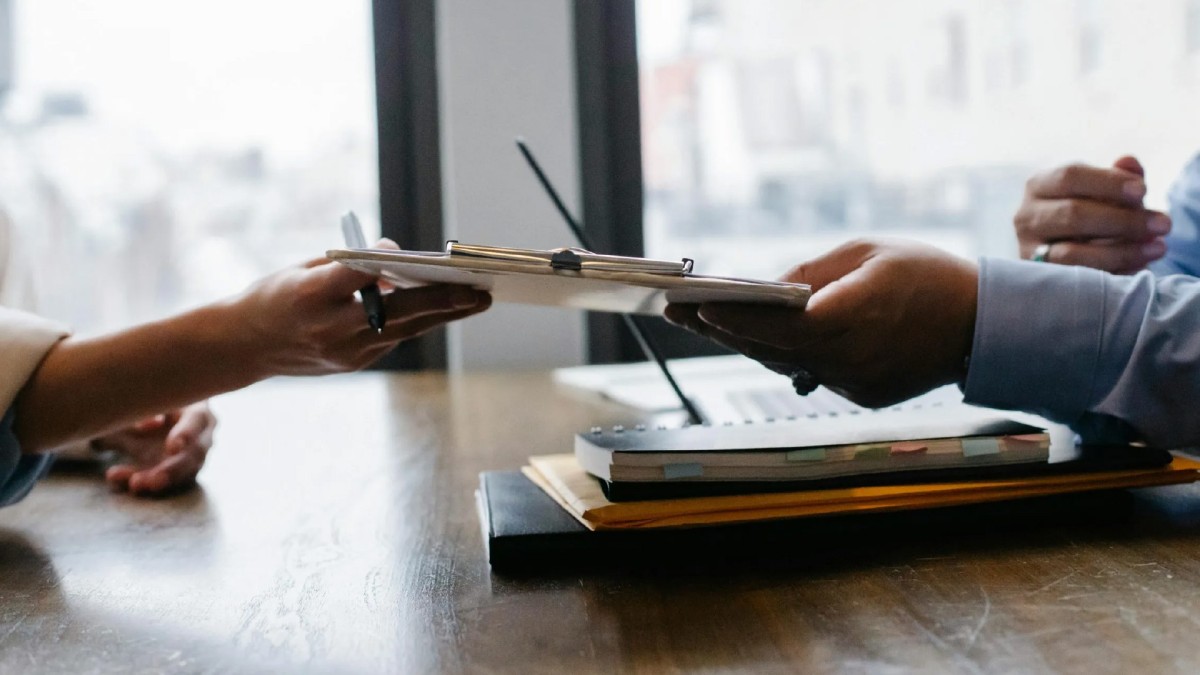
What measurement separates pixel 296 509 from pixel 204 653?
303mm

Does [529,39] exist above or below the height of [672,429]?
above

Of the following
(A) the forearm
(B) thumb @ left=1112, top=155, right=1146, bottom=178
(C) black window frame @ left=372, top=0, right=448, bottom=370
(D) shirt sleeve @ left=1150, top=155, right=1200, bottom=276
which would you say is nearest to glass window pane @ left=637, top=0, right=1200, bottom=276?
(C) black window frame @ left=372, top=0, right=448, bottom=370

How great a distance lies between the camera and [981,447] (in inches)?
22.4

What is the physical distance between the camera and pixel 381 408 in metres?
1.33

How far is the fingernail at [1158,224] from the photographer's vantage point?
87 cm

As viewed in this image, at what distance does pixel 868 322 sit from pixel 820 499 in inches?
4.9

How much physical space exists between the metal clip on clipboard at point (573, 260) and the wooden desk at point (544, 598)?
156 mm

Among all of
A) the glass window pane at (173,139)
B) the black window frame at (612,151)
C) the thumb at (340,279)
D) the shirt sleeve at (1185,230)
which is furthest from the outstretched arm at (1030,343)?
the glass window pane at (173,139)

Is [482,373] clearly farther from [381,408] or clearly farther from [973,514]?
[973,514]

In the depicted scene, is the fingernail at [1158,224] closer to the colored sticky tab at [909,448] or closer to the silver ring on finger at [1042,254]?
the silver ring on finger at [1042,254]

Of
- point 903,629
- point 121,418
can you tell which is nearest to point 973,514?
point 903,629

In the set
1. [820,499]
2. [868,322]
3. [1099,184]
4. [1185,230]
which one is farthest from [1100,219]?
[820,499]

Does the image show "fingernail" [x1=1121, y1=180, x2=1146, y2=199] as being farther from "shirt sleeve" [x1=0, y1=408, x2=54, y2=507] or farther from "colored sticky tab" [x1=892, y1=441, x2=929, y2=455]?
"shirt sleeve" [x1=0, y1=408, x2=54, y2=507]

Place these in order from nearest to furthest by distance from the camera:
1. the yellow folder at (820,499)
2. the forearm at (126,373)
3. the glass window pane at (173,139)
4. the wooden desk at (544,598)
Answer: the wooden desk at (544,598) → the yellow folder at (820,499) → the forearm at (126,373) → the glass window pane at (173,139)
